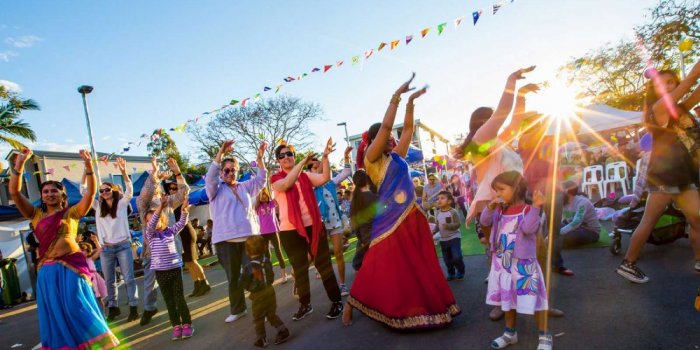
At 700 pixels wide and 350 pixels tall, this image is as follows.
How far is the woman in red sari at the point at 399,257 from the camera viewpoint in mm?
3186

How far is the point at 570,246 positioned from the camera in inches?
218

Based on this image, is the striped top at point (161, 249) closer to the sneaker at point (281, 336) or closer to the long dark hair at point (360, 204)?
the sneaker at point (281, 336)

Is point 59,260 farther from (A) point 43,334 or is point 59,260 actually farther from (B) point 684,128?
(B) point 684,128

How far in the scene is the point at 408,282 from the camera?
3.21 metres

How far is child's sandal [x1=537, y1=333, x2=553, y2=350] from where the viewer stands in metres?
2.53

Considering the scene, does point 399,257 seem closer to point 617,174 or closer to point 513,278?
point 513,278

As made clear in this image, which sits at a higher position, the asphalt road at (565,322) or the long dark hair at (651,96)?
the long dark hair at (651,96)

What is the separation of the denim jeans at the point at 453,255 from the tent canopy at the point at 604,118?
37.3 feet

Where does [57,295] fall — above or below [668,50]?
below

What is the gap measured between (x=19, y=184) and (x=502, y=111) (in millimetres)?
4054

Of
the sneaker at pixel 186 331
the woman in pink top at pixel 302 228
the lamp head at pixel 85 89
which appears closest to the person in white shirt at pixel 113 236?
the sneaker at pixel 186 331

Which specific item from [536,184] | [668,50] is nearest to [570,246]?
[536,184]

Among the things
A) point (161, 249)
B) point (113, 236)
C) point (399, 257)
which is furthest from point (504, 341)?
point (113, 236)

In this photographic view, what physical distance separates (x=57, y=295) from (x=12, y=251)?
8923 mm
